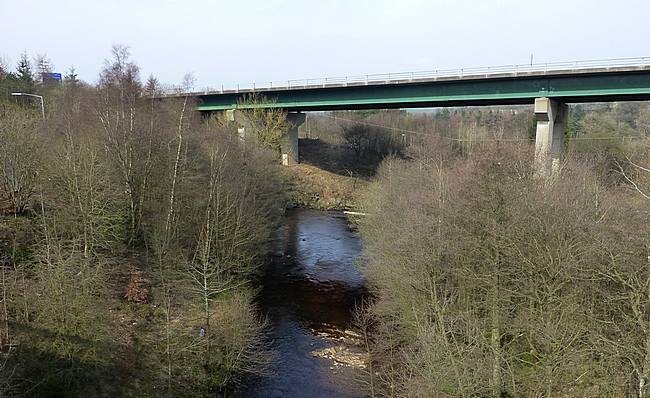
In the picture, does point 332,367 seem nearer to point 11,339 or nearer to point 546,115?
point 11,339

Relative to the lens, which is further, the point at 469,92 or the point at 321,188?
the point at 321,188

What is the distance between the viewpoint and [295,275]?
33.9 m

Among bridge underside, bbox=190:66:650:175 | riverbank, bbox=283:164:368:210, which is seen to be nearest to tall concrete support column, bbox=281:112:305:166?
riverbank, bbox=283:164:368:210

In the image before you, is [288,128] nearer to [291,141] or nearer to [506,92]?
[291,141]

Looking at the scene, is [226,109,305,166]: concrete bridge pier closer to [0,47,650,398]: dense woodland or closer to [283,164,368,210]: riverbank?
[283,164,368,210]: riverbank

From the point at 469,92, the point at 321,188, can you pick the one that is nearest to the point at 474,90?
the point at 469,92

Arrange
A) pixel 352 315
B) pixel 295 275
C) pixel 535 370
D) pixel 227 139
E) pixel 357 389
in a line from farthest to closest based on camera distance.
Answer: pixel 227 139
pixel 295 275
pixel 352 315
pixel 357 389
pixel 535 370

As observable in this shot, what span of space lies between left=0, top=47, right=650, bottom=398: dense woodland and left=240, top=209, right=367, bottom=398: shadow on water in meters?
1.19

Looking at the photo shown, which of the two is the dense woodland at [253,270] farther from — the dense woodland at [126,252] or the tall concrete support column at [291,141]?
the tall concrete support column at [291,141]

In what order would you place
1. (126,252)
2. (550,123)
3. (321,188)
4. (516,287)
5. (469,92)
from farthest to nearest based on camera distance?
(321,188), (469,92), (550,123), (126,252), (516,287)

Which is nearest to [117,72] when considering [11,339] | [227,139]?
[227,139]

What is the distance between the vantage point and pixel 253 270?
30.1 metres

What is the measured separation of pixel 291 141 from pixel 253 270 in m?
35.8

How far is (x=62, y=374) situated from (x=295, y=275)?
18346mm
